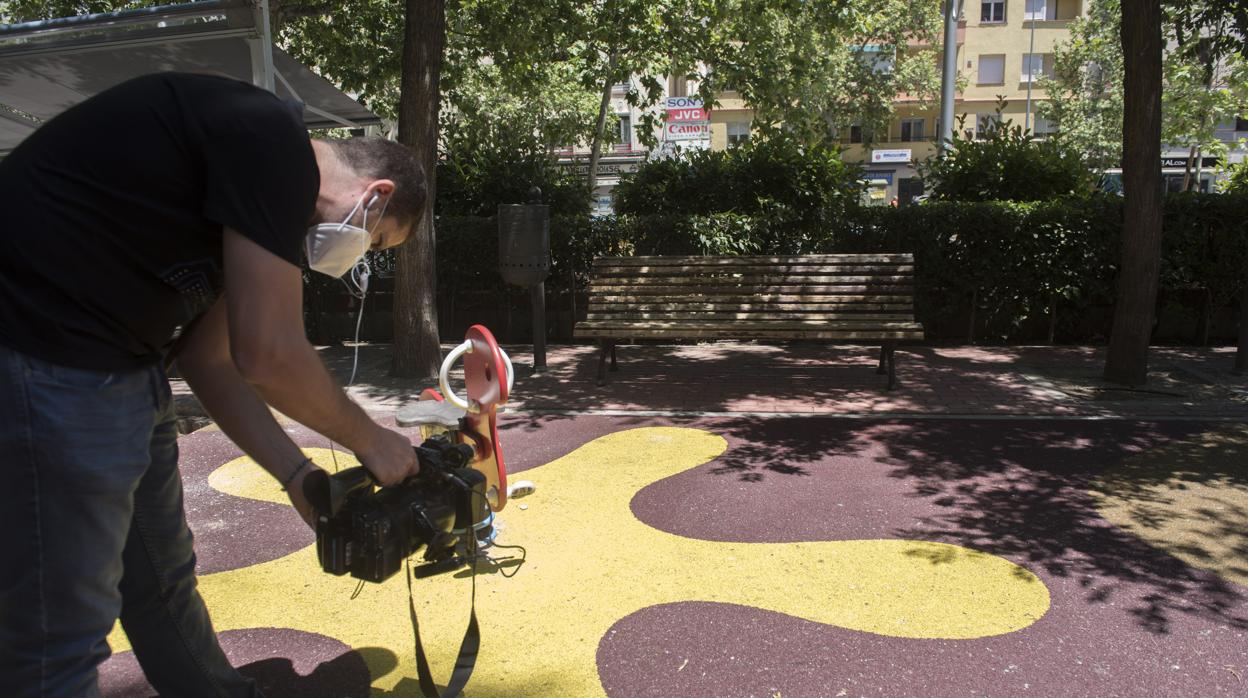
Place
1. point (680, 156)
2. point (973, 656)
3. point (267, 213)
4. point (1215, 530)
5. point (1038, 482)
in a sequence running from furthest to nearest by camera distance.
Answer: point (680, 156) → point (1038, 482) → point (1215, 530) → point (973, 656) → point (267, 213)

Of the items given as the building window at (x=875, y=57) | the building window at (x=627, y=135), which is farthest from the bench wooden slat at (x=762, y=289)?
the building window at (x=627, y=135)

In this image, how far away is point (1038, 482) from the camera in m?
5.07

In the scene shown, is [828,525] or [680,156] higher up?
[680,156]

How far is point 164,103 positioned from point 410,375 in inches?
255

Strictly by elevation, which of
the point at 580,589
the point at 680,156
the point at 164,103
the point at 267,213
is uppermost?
the point at 680,156

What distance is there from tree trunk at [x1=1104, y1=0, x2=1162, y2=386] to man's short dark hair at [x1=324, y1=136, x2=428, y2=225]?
6969mm

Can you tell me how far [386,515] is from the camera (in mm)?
1992

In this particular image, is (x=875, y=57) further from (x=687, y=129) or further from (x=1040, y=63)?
(x=687, y=129)

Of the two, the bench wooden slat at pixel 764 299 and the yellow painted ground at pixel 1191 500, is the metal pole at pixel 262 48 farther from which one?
the yellow painted ground at pixel 1191 500

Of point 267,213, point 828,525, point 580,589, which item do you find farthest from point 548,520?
point 267,213

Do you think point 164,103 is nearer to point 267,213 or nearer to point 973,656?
point 267,213

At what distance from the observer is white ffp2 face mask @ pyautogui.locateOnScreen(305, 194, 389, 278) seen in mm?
1980

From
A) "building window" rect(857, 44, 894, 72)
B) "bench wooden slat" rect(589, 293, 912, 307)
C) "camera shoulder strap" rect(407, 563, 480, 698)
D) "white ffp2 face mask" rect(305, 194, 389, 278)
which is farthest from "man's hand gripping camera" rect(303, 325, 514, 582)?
"building window" rect(857, 44, 894, 72)

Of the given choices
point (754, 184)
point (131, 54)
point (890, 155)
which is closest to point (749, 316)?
point (754, 184)
